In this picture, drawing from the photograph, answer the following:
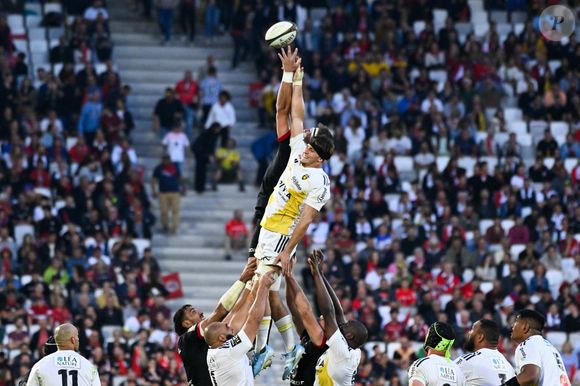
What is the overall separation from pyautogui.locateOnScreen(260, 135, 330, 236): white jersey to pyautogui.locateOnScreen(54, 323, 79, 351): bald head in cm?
225

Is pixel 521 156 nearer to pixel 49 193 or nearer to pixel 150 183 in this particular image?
pixel 150 183

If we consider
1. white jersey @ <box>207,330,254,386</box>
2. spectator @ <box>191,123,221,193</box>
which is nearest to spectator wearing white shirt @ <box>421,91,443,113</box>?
spectator @ <box>191,123,221,193</box>

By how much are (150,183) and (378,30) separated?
22.4 feet

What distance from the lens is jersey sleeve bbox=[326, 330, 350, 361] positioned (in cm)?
1510

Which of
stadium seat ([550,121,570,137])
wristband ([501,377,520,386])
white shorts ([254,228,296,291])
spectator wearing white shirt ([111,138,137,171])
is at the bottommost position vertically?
wristband ([501,377,520,386])

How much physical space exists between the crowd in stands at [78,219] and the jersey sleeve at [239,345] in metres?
10.6

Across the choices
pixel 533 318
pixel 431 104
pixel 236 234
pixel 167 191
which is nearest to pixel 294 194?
pixel 533 318

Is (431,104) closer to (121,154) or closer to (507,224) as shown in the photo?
(507,224)

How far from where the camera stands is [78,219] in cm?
2941

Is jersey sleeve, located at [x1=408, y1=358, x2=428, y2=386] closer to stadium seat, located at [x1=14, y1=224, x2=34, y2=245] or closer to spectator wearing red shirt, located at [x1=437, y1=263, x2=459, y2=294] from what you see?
spectator wearing red shirt, located at [x1=437, y1=263, x2=459, y2=294]

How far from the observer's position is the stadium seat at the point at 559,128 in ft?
111

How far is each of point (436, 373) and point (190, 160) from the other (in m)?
18.0

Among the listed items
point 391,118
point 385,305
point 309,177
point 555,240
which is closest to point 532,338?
point 309,177

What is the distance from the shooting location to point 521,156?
109ft
